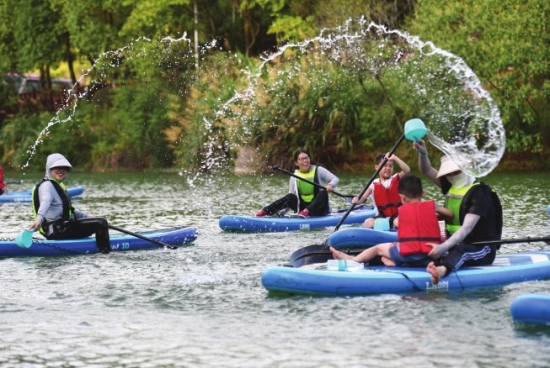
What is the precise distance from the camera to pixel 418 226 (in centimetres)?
1022

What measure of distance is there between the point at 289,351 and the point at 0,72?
40.8 m

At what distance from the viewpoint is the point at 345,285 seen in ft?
33.6

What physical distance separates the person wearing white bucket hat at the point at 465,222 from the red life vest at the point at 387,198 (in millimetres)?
3947

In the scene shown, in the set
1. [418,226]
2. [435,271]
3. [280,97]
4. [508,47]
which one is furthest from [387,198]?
[280,97]

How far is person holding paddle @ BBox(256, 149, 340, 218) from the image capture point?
671 inches

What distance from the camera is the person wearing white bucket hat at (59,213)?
1348 cm

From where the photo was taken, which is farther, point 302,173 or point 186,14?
point 186,14

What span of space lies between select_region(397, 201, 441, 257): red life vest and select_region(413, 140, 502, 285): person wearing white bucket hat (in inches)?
3.6

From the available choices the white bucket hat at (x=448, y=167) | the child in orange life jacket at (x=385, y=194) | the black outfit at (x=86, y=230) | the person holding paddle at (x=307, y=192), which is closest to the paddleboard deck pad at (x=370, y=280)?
the white bucket hat at (x=448, y=167)

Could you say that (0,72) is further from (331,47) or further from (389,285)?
(389,285)

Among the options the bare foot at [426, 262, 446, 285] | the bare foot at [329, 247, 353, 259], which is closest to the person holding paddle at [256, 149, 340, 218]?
the bare foot at [329, 247, 353, 259]

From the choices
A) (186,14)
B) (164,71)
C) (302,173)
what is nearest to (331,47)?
(164,71)

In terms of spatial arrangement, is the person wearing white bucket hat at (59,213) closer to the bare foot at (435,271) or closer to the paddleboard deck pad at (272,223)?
the paddleboard deck pad at (272,223)

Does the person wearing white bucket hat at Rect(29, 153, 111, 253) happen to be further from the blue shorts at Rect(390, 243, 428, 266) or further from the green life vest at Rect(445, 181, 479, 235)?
the green life vest at Rect(445, 181, 479, 235)
